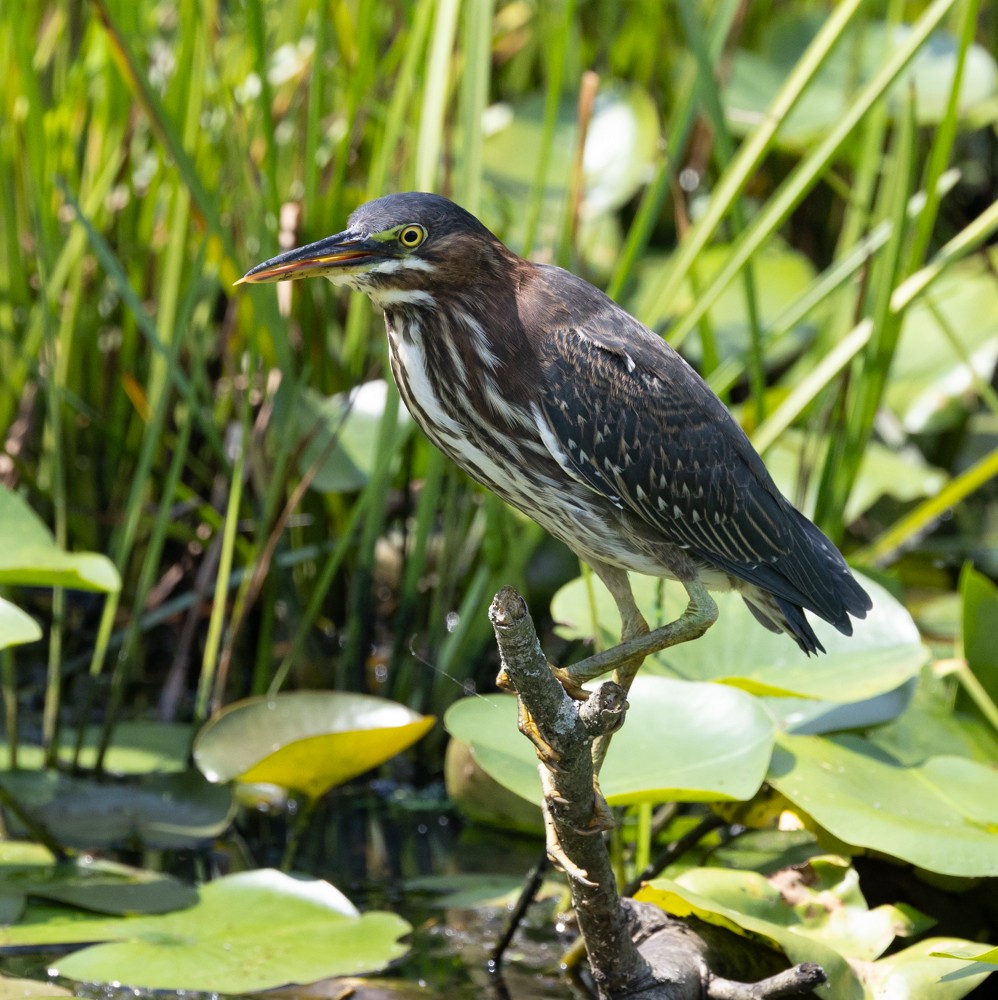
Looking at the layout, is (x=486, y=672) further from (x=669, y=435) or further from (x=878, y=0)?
(x=878, y=0)

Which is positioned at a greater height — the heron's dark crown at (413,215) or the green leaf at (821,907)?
the heron's dark crown at (413,215)

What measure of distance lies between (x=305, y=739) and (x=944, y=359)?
329 centimetres

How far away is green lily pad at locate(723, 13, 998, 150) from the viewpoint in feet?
18.2

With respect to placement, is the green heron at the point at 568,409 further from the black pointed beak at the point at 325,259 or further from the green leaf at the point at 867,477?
the green leaf at the point at 867,477

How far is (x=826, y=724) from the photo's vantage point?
3197 millimetres

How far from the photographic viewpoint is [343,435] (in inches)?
155

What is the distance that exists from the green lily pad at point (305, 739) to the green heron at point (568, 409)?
66 centimetres

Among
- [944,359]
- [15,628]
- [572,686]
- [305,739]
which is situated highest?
[944,359]

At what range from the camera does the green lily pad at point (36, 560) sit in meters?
2.86

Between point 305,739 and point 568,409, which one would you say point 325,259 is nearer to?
point 568,409

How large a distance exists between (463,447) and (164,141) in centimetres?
128

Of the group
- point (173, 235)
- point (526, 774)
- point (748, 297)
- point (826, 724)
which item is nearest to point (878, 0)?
point (748, 297)

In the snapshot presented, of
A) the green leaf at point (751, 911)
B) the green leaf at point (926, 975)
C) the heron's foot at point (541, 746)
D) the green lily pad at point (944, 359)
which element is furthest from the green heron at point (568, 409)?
the green lily pad at point (944, 359)

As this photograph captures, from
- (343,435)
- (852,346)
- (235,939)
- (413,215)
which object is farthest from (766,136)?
(235,939)
